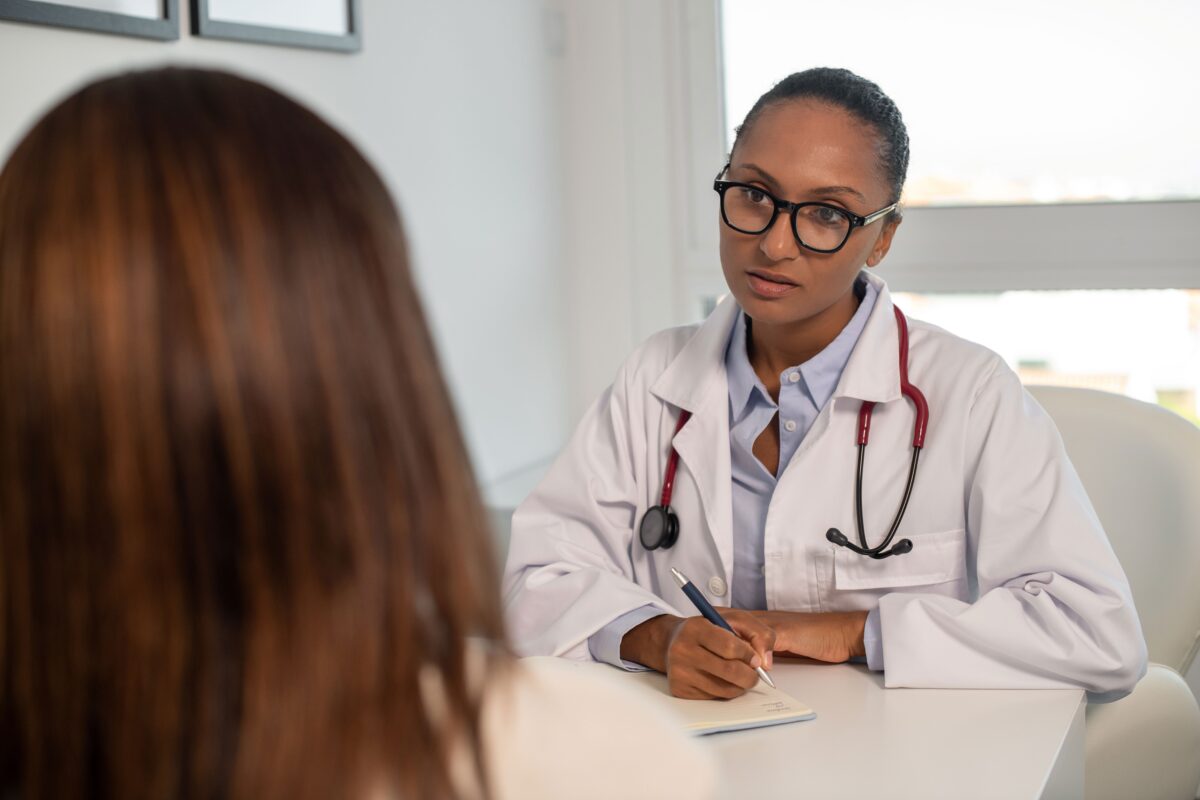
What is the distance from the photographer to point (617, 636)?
4.35ft

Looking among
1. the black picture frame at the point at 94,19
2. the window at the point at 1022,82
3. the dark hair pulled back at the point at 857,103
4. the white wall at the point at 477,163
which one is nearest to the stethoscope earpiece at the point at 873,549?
the dark hair pulled back at the point at 857,103

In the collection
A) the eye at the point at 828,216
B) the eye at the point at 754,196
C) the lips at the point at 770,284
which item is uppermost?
the eye at the point at 754,196

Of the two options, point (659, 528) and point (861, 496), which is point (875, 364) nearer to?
point (861, 496)

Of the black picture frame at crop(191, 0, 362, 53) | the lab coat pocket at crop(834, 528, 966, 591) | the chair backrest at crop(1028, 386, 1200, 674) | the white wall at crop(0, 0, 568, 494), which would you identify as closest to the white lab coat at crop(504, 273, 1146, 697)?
the lab coat pocket at crop(834, 528, 966, 591)

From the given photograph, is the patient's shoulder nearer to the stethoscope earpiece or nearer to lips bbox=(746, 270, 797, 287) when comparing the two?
the stethoscope earpiece

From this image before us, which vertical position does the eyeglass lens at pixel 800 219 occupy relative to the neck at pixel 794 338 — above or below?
above

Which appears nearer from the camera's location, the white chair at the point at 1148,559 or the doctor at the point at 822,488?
the doctor at the point at 822,488

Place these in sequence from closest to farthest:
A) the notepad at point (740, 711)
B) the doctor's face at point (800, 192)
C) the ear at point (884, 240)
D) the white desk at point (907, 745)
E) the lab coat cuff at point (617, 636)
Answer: the white desk at point (907, 745)
the notepad at point (740, 711)
the lab coat cuff at point (617, 636)
the doctor's face at point (800, 192)
the ear at point (884, 240)

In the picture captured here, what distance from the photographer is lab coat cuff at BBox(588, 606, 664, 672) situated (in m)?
1.32

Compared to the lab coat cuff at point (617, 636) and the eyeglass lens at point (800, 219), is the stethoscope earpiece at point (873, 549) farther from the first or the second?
the eyeglass lens at point (800, 219)

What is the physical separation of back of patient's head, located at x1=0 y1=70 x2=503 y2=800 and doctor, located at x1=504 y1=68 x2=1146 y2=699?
734mm

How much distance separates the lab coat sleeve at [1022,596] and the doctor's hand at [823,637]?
43 millimetres

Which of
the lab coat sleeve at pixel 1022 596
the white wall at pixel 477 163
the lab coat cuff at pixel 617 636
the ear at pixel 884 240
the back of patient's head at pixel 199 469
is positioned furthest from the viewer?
the white wall at pixel 477 163

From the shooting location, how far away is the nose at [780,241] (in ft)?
4.64
